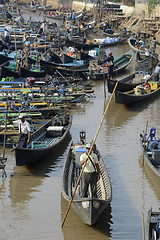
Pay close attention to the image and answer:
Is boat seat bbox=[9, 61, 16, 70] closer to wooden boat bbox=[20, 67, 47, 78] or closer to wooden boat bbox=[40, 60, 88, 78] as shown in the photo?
wooden boat bbox=[20, 67, 47, 78]

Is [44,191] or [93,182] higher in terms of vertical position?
[93,182]

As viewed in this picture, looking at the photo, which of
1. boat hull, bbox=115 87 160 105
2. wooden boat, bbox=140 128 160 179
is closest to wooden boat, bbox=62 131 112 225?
wooden boat, bbox=140 128 160 179

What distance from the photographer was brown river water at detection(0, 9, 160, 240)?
10609mm

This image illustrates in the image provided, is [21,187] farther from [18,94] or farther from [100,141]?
[18,94]

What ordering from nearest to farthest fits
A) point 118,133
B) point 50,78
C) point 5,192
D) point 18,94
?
point 5,192 → point 118,133 → point 18,94 → point 50,78

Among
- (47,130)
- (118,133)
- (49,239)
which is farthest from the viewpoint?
(118,133)

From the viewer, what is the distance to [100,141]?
55.0ft

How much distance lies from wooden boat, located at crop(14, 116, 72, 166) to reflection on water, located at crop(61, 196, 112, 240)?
8.41ft

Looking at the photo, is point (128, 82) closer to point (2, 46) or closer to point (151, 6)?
point (2, 46)

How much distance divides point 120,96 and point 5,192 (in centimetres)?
868

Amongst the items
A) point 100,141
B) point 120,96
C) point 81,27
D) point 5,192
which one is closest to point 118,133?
point 100,141

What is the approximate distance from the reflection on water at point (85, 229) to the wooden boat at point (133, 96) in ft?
31.3

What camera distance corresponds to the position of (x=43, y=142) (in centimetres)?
1438

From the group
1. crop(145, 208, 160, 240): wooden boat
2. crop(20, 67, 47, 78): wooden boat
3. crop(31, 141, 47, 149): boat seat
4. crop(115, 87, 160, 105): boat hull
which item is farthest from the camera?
crop(20, 67, 47, 78): wooden boat
